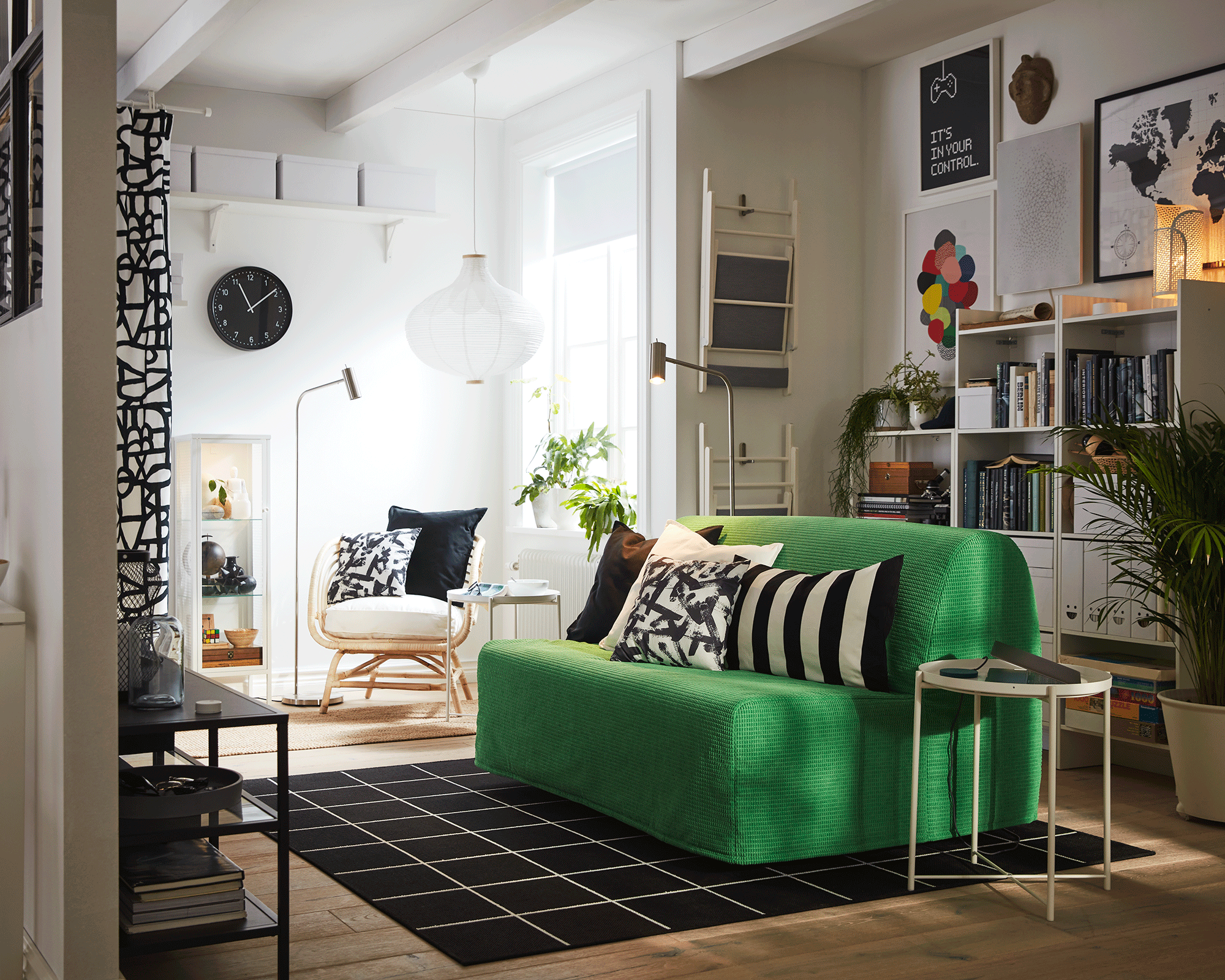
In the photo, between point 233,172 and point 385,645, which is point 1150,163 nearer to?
point 385,645

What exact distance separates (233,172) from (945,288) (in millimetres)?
3305

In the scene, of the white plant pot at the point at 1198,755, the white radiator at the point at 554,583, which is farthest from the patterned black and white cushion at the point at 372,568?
the white plant pot at the point at 1198,755

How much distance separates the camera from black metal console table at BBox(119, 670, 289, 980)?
2.49 metres

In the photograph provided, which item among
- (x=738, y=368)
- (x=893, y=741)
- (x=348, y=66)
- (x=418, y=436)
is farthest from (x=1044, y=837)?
(x=348, y=66)

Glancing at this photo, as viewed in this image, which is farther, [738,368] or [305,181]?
[305,181]

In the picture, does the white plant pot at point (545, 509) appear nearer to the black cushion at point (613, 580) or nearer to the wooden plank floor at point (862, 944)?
the black cushion at point (613, 580)

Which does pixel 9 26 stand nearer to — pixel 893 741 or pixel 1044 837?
pixel 893 741

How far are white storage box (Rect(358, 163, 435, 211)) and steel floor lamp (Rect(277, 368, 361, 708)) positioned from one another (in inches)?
34.4

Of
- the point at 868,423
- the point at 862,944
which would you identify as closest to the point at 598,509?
the point at 868,423

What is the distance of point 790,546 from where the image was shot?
13.5 feet

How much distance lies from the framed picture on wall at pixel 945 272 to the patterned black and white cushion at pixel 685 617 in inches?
84.3

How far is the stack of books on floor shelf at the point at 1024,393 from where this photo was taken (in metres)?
4.84

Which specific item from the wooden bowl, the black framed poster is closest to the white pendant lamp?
the wooden bowl

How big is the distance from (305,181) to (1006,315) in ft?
10.9
